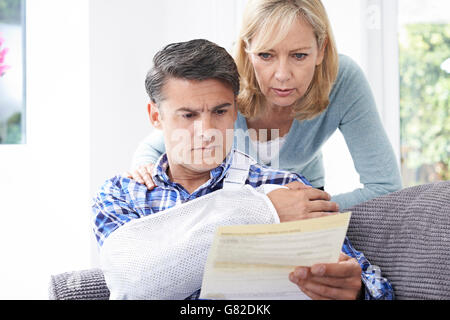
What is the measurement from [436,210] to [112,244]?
0.68m

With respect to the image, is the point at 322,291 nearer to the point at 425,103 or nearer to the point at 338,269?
the point at 338,269

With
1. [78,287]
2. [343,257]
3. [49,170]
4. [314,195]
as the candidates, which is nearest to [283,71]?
[314,195]

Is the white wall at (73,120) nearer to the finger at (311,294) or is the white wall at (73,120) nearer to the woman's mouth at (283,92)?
the woman's mouth at (283,92)

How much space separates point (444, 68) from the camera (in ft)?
8.70

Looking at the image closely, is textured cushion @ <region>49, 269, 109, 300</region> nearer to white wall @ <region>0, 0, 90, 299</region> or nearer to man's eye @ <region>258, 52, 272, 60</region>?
man's eye @ <region>258, 52, 272, 60</region>

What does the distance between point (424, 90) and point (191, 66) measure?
1.95 metres

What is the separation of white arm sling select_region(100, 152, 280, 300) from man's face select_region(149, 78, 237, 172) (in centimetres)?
15

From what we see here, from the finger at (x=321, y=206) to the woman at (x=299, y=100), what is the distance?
1.46 ft

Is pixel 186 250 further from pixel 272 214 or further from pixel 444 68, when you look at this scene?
pixel 444 68

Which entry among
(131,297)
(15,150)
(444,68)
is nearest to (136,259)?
(131,297)
